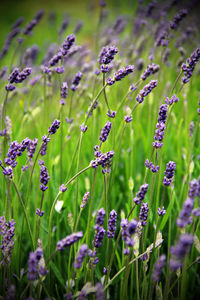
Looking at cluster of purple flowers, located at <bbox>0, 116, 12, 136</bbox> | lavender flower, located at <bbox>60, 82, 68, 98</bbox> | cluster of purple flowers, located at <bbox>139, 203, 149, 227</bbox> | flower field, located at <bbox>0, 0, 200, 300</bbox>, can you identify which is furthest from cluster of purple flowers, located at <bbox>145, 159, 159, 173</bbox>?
Answer: cluster of purple flowers, located at <bbox>0, 116, 12, 136</bbox>

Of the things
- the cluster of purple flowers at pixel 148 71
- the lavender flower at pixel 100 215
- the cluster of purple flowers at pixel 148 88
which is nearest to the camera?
the lavender flower at pixel 100 215

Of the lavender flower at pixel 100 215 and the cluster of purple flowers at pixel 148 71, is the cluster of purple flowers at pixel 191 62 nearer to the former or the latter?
the cluster of purple flowers at pixel 148 71

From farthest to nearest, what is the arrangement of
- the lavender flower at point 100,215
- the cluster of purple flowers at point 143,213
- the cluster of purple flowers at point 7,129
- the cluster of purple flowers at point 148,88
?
the cluster of purple flowers at point 7,129, the cluster of purple flowers at point 148,88, the cluster of purple flowers at point 143,213, the lavender flower at point 100,215

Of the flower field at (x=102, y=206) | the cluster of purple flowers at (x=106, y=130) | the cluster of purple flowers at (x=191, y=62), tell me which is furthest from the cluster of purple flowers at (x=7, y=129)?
the cluster of purple flowers at (x=191, y=62)

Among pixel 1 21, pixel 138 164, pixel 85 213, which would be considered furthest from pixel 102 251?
pixel 1 21

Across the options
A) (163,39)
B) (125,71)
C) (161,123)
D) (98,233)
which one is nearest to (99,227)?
(98,233)

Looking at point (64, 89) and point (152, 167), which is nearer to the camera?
point (152, 167)

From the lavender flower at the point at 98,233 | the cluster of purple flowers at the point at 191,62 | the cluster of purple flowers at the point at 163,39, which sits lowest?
the lavender flower at the point at 98,233

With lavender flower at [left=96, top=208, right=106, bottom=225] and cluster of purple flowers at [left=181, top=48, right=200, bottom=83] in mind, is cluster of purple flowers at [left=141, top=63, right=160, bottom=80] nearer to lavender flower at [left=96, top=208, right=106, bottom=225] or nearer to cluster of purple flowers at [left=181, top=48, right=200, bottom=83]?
cluster of purple flowers at [left=181, top=48, right=200, bottom=83]

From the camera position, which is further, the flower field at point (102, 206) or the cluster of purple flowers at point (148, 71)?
the cluster of purple flowers at point (148, 71)

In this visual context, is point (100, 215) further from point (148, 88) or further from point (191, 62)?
point (191, 62)

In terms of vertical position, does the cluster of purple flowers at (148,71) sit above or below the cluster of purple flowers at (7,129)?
above

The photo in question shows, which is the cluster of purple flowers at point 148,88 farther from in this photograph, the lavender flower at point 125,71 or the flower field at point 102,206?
the lavender flower at point 125,71

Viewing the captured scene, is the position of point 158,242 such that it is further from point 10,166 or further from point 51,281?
point 10,166
